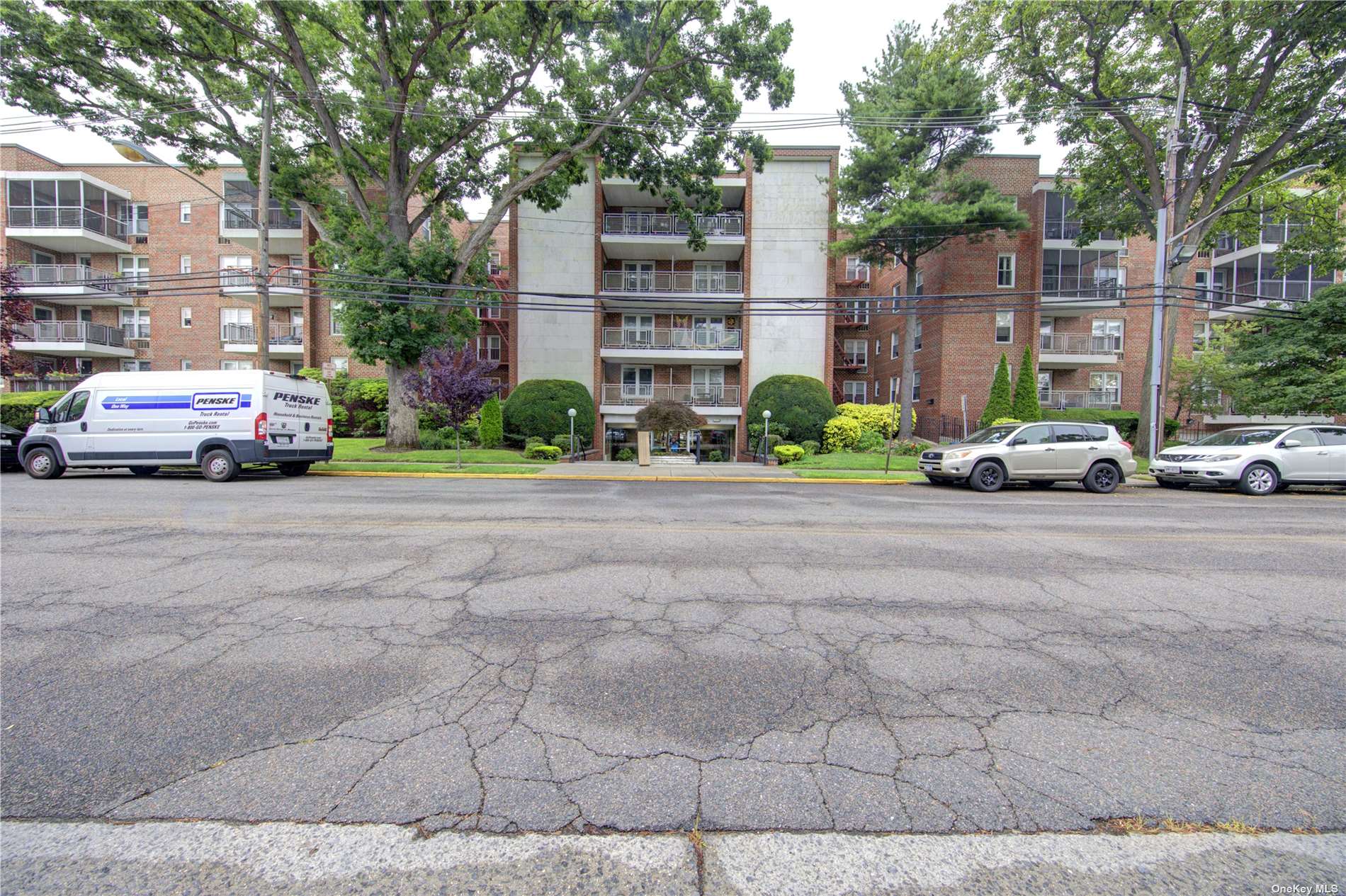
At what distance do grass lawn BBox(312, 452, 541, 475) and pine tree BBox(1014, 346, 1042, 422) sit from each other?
809 inches

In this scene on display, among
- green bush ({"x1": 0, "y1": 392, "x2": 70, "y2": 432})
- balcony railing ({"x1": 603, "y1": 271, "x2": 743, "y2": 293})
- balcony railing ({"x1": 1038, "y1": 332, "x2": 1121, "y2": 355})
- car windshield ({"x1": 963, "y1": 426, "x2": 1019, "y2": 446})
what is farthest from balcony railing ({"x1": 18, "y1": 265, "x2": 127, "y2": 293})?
balcony railing ({"x1": 1038, "y1": 332, "x2": 1121, "y2": 355})

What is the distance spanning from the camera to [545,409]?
24.1 metres

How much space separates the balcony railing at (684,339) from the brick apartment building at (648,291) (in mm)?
108

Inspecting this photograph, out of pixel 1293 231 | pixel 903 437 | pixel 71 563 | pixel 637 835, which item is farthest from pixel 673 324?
pixel 1293 231

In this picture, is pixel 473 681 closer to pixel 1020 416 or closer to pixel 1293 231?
pixel 1020 416

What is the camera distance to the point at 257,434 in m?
12.8

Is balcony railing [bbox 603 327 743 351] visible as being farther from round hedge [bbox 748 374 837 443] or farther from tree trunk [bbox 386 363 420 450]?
tree trunk [bbox 386 363 420 450]

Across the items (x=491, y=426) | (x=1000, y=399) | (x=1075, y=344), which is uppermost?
(x=1075, y=344)

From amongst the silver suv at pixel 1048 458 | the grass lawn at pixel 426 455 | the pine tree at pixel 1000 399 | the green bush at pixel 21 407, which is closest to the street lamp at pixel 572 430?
the grass lawn at pixel 426 455

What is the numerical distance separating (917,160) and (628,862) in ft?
88.0

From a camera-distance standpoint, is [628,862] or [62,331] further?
[62,331]

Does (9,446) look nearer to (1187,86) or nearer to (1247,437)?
(1247,437)

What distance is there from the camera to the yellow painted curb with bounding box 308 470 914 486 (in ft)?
49.6

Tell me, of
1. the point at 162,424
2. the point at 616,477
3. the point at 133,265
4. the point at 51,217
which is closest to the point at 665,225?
the point at 616,477
